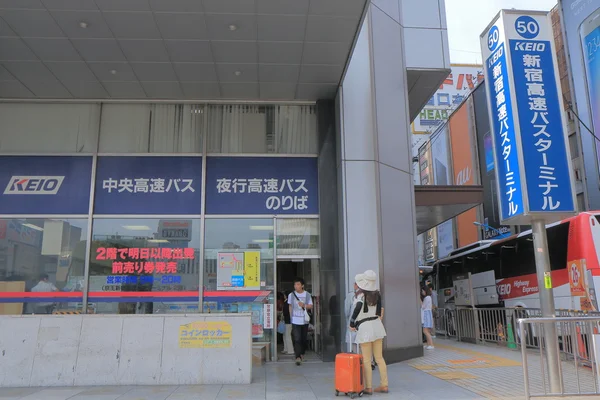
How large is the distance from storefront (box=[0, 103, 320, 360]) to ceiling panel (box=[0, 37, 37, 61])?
6.72 ft

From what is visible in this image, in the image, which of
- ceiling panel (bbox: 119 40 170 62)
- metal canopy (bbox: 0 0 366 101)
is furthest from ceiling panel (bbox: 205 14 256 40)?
ceiling panel (bbox: 119 40 170 62)

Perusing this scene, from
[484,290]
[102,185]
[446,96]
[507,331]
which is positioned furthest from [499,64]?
[446,96]

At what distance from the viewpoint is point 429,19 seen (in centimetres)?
1262

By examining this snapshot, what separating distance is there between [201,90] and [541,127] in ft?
22.8

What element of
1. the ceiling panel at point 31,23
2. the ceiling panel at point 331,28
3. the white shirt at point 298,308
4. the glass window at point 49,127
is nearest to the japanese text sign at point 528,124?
the ceiling panel at point 331,28

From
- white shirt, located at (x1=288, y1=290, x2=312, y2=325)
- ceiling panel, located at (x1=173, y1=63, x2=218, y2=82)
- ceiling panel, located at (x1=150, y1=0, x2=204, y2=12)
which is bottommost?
white shirt, located at (x1=288, y1=290, x2=312, y2=325)

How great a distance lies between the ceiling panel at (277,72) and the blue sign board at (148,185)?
7.80 ft

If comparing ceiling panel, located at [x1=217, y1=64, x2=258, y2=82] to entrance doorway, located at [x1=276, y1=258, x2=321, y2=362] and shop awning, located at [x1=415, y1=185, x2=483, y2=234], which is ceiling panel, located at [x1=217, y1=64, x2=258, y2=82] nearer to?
entrance doorway, located at [x1=276, y1=258, x2=321, y2=362]

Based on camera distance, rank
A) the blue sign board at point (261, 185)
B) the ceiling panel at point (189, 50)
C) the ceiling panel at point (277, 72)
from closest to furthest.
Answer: the ceiling panel at point (189, 50)
the ceiling panel at point (277, 72)
the blue sign board at point (261, 185)

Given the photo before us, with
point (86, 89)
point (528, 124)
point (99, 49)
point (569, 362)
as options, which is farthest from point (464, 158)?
point (99, 49)

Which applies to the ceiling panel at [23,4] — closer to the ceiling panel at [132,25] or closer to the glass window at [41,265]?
the ceiling panel at [132,25]

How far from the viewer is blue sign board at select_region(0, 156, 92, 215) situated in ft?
35.0

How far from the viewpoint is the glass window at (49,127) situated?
11000mm

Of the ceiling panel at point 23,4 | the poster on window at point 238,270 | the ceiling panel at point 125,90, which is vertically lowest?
the poster on window at point 238,270
